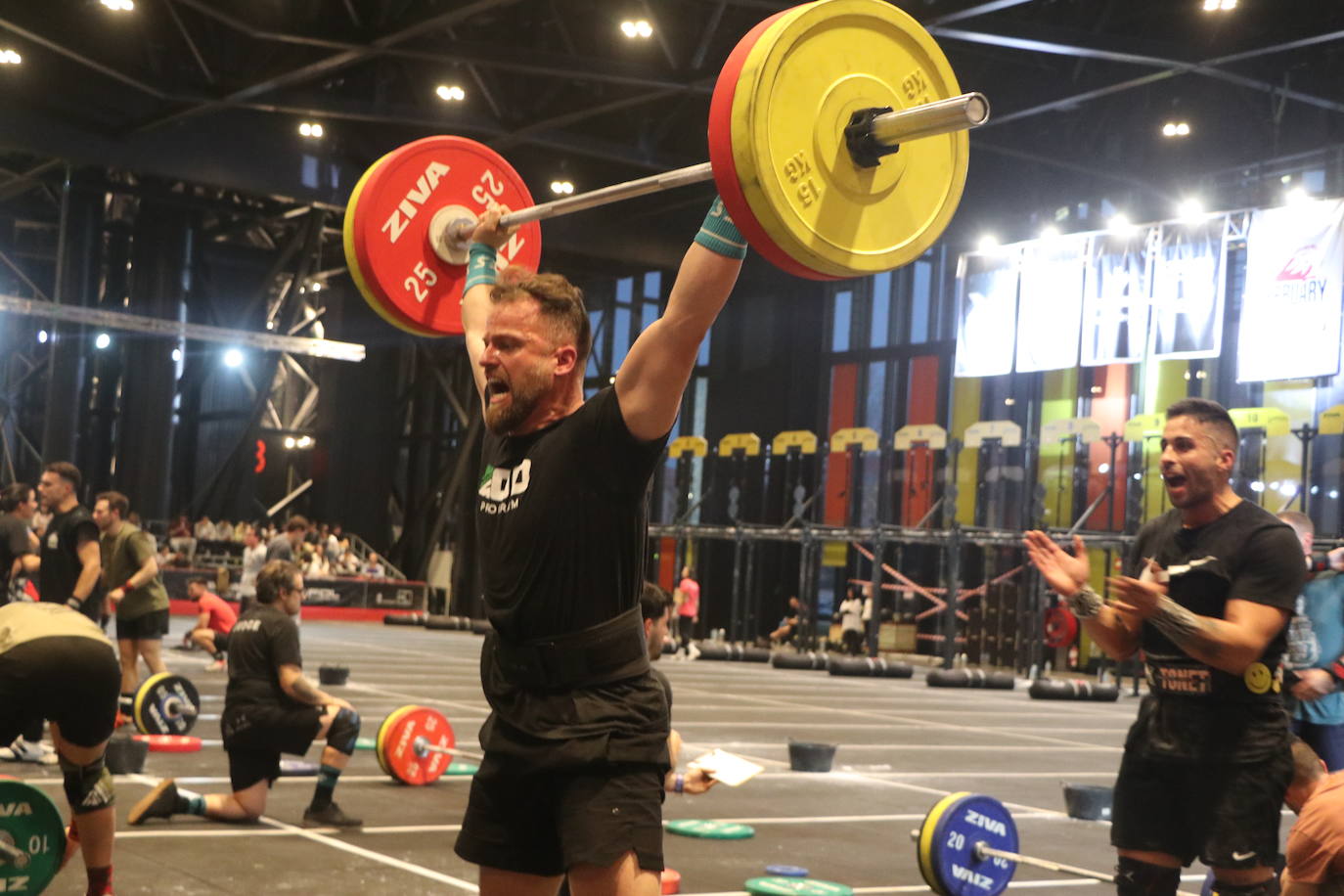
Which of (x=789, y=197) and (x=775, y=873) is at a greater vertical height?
(x=789, y=197)

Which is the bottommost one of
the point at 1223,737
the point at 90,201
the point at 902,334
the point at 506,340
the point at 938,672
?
the point at 938,672

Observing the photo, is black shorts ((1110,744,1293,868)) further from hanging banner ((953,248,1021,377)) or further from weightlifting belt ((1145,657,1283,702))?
hanging banner ((953,248,1021,377))

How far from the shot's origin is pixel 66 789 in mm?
3693

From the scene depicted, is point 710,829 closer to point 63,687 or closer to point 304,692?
point 304,692

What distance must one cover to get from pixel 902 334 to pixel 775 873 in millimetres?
15987

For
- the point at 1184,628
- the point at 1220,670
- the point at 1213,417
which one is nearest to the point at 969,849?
the point at 1220,670

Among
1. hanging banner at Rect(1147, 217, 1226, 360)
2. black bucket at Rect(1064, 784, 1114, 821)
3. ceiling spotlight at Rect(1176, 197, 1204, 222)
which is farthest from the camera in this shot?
ceiling spotlight at Rect(1176, 197, 1204, 222)

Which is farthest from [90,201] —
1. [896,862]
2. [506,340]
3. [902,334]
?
[506,340]

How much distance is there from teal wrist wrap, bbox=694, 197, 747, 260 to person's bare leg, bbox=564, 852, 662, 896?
945mm

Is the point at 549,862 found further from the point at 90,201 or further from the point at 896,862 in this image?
the point at 90,201

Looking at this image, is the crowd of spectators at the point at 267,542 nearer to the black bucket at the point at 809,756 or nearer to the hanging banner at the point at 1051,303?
the hanging banner at the point at 1051,303

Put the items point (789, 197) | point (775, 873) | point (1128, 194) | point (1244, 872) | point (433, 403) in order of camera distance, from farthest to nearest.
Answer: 1. point (433, 403)
2. point (1128, 194)
3. point (775, 873)
4. point (1244, 872)
5. point (789, 197)

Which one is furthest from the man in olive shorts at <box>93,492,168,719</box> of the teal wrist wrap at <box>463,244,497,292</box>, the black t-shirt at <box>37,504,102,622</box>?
the teal wrist wrap at <box>463,244,497,292</box>

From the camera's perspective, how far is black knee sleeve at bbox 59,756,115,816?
366 cm
